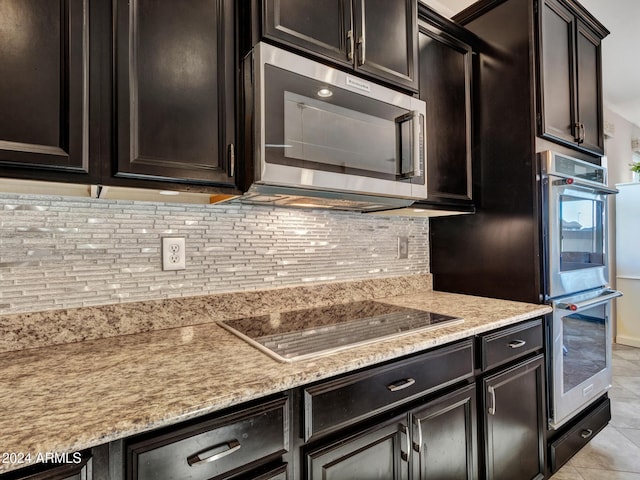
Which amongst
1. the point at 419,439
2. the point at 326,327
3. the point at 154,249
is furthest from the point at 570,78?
the point at 154,249

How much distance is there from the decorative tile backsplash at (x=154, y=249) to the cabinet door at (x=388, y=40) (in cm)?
68

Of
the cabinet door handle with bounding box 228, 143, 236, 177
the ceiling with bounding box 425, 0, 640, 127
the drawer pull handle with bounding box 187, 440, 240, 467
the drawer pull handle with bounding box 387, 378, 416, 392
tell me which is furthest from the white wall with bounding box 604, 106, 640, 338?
the drawer pull handle with bounding box 187, 440, 240, 467

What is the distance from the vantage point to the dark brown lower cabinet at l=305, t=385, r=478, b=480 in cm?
93

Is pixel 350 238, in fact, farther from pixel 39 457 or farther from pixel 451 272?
pixel 39 457

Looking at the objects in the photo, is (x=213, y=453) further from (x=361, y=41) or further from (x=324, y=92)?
(x=361, y=41)

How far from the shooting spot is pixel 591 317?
1872 millimetres

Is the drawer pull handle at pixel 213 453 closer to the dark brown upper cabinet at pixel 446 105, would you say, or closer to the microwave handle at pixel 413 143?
the microwave handle at pixel 413 143

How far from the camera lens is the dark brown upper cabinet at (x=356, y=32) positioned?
1.15 metres

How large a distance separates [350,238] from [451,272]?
68 cm

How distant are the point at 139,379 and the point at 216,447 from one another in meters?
0.24

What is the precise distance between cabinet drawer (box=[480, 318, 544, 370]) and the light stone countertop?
117 mm

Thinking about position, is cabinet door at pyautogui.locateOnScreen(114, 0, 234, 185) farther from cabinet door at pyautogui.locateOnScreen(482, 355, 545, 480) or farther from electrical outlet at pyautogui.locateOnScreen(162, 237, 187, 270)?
cabinet door at pyautogui.locateOnScreen(482, 355, 545, 480)

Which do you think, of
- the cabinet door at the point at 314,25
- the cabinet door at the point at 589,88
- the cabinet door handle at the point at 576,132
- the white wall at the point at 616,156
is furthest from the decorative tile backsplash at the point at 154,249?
the white wall at the point at 616,156

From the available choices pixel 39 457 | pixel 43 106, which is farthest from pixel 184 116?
pixel 39 457
